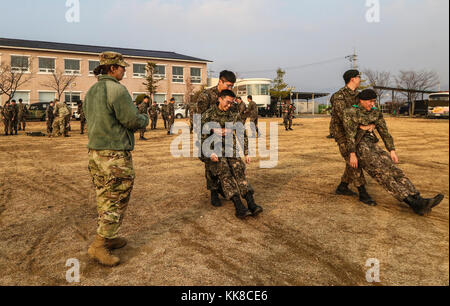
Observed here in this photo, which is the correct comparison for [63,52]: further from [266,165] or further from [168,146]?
[266,165]

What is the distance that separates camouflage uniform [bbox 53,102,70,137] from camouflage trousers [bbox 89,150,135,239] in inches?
534

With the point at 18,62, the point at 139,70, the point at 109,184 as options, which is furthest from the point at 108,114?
the point at 139,70

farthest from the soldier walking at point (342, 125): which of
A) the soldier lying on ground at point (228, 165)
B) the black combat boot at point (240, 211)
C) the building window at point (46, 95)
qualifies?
the building window at point (46, 95)

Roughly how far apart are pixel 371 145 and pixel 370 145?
0.06ft

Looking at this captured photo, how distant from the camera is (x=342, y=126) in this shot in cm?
466

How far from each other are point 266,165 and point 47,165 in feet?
18.4

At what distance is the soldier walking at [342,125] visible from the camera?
449 cm

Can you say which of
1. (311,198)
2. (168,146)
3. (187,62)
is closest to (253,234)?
(311,198)

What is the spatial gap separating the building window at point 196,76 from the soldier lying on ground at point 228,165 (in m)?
38.9

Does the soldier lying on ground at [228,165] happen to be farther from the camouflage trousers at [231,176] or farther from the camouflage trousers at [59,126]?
the camouflage trousers at [59,126]

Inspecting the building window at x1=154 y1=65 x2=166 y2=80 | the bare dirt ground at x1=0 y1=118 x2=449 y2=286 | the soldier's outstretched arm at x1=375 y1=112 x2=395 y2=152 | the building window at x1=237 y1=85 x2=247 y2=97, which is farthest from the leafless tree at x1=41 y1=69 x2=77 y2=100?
the soldier's outstretched arm at x1=375 y1=112 x2=395 y2=152

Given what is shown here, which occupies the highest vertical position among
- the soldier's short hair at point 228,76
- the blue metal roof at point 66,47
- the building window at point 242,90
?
the blue metal roof at point 66,47

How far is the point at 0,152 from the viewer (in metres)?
10.0

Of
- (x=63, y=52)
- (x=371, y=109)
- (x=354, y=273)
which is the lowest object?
(x=354, y=273)
